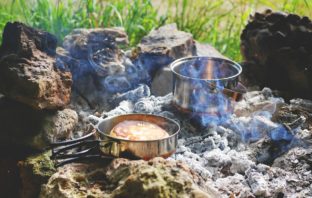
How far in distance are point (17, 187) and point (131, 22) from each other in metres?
2.89

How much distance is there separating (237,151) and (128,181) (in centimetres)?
131

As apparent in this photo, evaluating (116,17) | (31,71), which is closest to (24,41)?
(31,71)

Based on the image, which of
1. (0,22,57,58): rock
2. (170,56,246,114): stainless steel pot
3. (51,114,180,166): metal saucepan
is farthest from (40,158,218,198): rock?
(170,56,246,114): stainless steel pot

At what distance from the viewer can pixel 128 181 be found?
8.16 ft

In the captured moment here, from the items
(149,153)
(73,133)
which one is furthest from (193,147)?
(73,133)

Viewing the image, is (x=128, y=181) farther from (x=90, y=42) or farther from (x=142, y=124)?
(x=90, y=42)

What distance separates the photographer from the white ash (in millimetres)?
3111

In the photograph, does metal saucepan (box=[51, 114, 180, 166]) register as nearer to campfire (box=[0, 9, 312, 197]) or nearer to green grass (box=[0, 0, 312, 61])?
campfire (box=[0, 9, 312, 197])

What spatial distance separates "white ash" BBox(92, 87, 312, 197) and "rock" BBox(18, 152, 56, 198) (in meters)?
0.83

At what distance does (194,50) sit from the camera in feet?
15.6

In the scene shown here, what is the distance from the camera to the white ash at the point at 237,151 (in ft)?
10.2

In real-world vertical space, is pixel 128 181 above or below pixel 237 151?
above

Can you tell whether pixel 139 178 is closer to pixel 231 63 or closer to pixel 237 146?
pixel 237 146

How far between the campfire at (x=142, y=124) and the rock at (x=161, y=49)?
0.04 ft
